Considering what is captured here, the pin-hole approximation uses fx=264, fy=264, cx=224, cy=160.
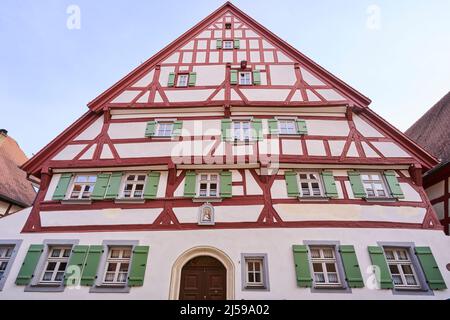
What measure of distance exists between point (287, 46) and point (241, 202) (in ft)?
Result: 25.7

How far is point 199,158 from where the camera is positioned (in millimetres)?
8852

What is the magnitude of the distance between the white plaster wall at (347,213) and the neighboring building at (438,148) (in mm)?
1263

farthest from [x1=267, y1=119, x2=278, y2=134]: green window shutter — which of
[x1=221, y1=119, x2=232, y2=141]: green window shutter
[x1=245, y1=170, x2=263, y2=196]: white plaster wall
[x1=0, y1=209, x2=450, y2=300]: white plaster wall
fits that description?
[x1=0, y1=209, x2=450, y2=300]: white plaster wall

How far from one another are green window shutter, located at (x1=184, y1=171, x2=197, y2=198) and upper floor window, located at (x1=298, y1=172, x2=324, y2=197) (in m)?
3.42

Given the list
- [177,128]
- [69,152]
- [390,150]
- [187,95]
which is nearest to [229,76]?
[187,95]

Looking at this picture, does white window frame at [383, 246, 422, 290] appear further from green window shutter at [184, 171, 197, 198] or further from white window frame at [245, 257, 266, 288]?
green window shutter at [184, 171, 197, 198]

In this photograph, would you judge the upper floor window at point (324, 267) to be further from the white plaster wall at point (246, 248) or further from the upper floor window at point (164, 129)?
the upper floor window at point (164, 129)

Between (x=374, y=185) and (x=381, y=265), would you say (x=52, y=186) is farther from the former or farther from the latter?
(x=374, y=185)

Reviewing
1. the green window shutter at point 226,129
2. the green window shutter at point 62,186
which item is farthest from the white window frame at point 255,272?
the green window shutter at point 62,186

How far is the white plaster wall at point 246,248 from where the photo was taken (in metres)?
6.80

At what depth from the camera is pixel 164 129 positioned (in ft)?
32.7

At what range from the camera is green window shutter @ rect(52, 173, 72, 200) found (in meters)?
8.45
